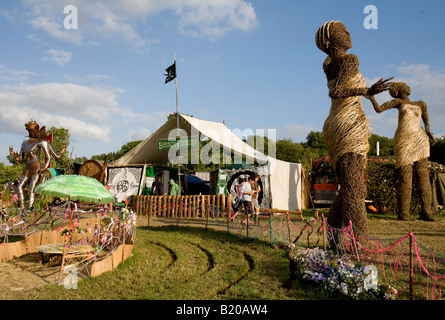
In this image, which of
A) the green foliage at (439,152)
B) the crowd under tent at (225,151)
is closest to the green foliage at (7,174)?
the crowd under tent at (225,151)

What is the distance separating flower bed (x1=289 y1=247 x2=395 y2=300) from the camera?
4664mm

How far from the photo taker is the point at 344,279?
15.8 feet

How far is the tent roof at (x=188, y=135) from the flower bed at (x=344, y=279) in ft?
29.5

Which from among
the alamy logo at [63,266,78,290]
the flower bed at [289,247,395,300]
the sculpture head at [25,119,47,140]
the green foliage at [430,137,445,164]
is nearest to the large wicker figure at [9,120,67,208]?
the sculpture head at [25,119,47,140]

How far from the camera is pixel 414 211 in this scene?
14.0 m

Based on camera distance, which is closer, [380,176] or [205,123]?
[380,176]

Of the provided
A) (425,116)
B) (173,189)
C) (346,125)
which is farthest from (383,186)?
(173,189)

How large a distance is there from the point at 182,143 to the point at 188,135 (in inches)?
30.0

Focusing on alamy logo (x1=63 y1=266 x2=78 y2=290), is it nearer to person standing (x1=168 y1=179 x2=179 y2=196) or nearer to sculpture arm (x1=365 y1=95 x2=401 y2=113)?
sculpture arm (x1=365 y1=95 x2=401 y2=113)

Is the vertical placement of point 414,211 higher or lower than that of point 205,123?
lower

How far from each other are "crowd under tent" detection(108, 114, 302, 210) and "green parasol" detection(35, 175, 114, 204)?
26.6ft
